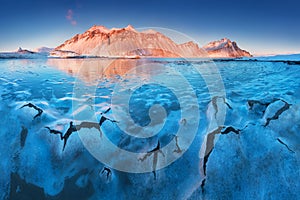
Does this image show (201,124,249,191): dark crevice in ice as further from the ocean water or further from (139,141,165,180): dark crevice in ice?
(139,141,165,180): dark crevice in ice

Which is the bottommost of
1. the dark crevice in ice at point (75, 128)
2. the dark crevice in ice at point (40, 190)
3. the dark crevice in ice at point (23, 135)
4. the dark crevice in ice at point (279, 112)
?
the dark crevice in ice at point (40, 190)

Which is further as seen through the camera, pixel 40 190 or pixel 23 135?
pixel 23 135

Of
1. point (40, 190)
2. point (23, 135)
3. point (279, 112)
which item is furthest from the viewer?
point (279, 112)

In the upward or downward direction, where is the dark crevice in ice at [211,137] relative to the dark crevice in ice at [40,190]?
upward

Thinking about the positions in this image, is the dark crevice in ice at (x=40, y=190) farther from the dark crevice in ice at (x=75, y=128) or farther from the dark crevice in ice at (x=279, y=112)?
the dark crevice in ice at (x=279, y=112)

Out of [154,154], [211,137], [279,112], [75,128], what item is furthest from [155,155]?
[279,112]

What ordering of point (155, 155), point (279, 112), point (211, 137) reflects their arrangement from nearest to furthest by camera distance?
1. point (155, 155)
2. point (211, 137)
3. point (279, 112)

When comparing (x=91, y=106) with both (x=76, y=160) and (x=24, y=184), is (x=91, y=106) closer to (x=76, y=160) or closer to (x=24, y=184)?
(x=76, y=160)

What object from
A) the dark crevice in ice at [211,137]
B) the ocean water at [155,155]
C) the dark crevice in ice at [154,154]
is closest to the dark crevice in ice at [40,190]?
the ocean water at [155,155]

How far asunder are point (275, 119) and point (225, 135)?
4.06 ft

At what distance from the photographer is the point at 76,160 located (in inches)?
96.7

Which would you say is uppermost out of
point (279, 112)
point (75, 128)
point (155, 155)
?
point (279, 112)

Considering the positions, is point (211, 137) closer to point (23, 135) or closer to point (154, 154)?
point (154, 154)

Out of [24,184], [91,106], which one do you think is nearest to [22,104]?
[91,106]
